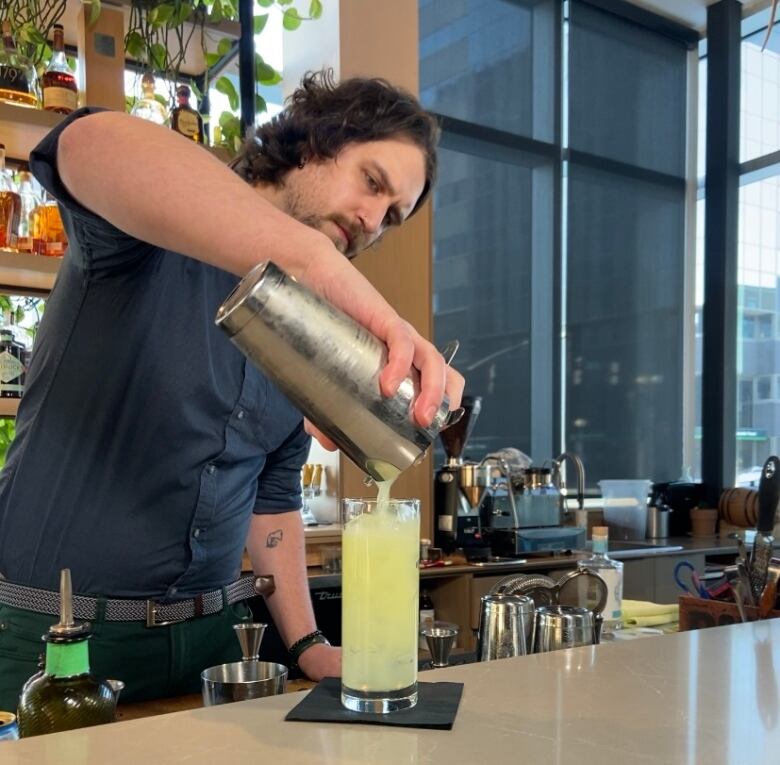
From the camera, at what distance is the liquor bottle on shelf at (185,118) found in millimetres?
2312

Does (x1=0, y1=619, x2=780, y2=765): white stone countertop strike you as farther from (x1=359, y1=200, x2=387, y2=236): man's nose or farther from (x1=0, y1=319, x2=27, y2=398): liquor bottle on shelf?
(x1=0, y1=319, x2=27, y2=398): liquor bottle on shelf

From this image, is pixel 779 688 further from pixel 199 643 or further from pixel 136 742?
pixel 199 643

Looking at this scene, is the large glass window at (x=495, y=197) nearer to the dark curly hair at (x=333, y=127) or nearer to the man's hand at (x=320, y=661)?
the dark curly hair at (x=333, y=127)

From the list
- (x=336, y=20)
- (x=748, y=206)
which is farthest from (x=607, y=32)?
(x=336, y=20)

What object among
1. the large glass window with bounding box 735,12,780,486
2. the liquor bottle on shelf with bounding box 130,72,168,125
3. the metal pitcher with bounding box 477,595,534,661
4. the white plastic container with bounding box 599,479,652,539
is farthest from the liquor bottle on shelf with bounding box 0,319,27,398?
the large glass window with bounding box 735,12,780,486

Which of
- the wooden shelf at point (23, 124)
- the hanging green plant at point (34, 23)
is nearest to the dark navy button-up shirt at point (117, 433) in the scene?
the wooden shelf at point (23, 124)

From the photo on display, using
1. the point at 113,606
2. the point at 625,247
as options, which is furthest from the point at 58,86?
the point at 625,247

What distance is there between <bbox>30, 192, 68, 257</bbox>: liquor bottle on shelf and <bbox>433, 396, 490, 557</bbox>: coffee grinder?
171 cm

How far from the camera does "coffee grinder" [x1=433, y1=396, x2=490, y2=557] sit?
10.8ft

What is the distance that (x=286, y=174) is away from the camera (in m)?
1.52

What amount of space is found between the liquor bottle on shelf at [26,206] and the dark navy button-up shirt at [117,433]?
42.5 inches

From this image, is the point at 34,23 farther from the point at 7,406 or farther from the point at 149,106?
the point at 7,406

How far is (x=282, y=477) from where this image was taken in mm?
1596

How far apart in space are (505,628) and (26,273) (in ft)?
5.60
